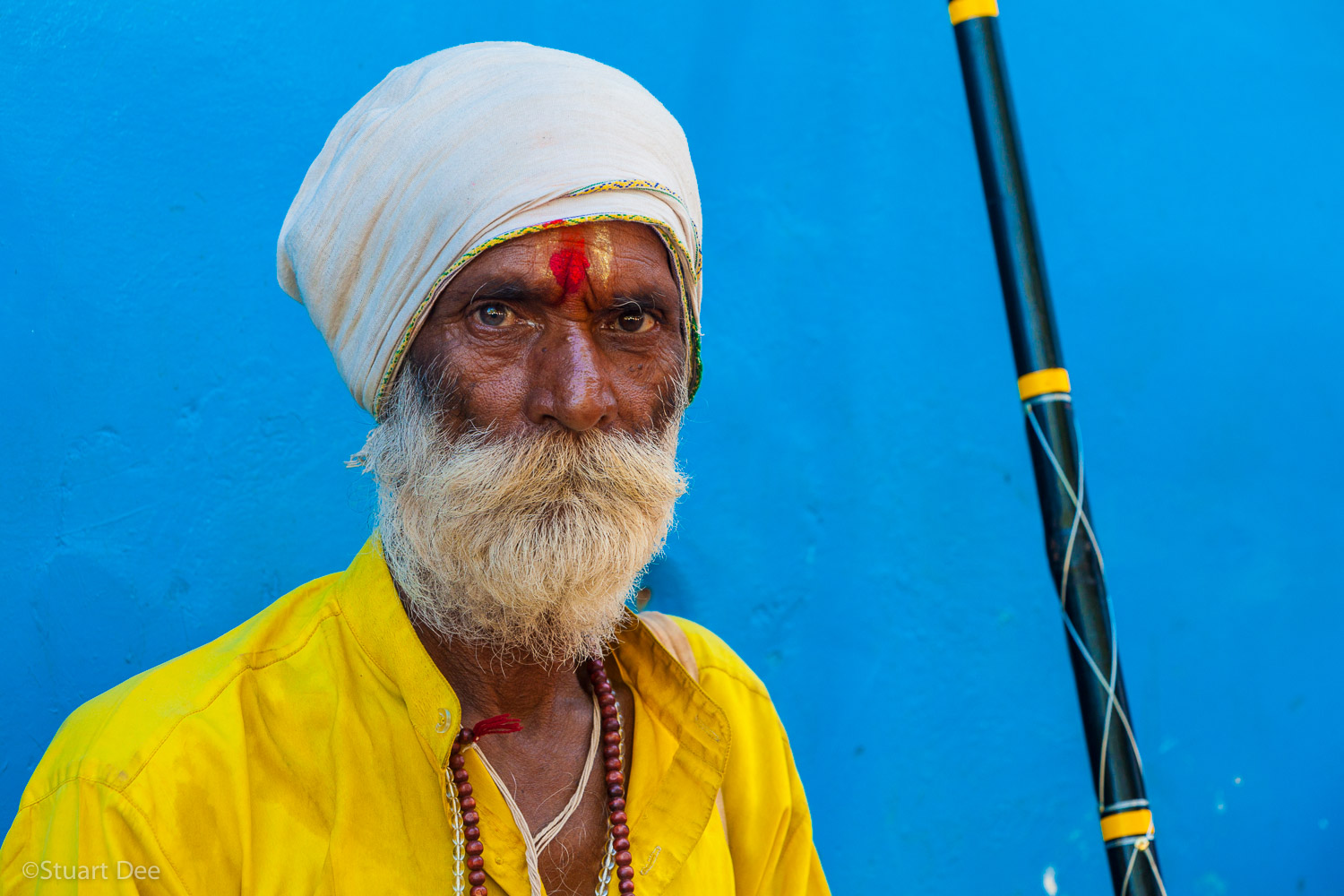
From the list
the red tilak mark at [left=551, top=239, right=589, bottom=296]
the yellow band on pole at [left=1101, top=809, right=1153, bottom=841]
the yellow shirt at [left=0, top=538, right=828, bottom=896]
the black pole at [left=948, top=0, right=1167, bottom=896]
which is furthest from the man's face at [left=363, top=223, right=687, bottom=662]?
the yellow band on pole at [left=1101, top=809, right=1153, bottom=841]

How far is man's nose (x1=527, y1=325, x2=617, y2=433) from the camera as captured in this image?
70.3 inches

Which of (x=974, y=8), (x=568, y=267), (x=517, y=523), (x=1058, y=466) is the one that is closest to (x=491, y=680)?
(x=517, y=523)

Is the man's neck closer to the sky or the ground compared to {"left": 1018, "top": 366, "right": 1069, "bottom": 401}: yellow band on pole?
closer to the ground

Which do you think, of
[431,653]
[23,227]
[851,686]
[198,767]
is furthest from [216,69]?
[851,686]

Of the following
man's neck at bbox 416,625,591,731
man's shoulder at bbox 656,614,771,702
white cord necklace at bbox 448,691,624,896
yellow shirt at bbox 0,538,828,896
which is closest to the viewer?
yellow shirt at bbox 0,538,828,896

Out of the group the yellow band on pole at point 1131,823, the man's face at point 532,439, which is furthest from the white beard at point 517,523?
the yellow band on pole at point 1131,823

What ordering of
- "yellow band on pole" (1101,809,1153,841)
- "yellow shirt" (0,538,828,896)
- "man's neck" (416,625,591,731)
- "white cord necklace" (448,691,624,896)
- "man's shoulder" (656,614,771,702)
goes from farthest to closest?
"man's shoulder" (656,614,771,702) < "man's neck" (416,625,591,731) < "yellow band on pole" (1101,809,1153,841) < "white cord necklace" (448,691,624,896) < "yellow shirt" (0,538,828,896)

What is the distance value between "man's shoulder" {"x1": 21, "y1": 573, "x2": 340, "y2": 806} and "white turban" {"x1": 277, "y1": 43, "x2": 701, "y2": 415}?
16.4 inches

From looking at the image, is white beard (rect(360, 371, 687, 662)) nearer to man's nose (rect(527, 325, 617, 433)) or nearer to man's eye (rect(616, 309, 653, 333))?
man's nose (rect(527, 325, 617, 433))

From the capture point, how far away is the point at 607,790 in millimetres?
2014

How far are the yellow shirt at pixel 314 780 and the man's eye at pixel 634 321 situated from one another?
58 centimetres

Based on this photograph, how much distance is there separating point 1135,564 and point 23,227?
2608 mm

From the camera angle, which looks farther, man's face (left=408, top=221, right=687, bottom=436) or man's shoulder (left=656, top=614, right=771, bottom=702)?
man's shoulder (left=656, top=614, right=771, bottom=702)

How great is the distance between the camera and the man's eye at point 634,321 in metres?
1.94
